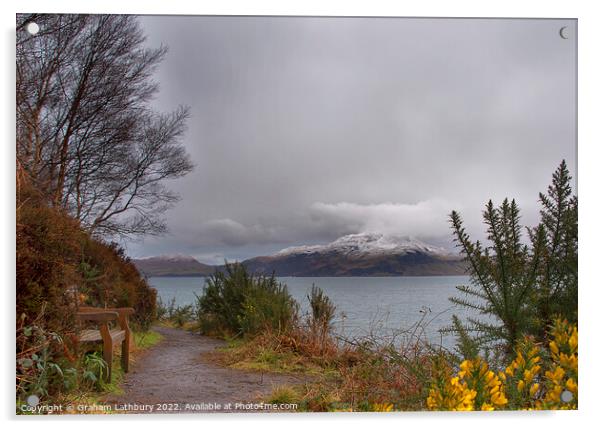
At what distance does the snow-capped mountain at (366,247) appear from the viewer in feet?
14.5

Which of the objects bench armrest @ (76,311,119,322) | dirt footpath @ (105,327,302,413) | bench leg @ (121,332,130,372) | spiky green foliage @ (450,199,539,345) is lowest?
dirt footpath @ (105,327,302,413)

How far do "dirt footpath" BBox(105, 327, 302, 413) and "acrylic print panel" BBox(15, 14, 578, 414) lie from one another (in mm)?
28

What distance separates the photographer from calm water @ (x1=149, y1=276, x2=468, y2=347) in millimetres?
4383

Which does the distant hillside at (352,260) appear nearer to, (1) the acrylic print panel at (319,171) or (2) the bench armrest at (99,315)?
(1) the acrylic print panel at (319,171)

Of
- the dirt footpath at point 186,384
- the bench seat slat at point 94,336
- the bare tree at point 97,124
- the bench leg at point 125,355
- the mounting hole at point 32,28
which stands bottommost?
the dirt footpath at point 186,384

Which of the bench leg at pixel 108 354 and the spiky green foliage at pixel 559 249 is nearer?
the spiky green foliage at pixel 559 249

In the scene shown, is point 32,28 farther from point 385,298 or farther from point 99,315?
point 385,298

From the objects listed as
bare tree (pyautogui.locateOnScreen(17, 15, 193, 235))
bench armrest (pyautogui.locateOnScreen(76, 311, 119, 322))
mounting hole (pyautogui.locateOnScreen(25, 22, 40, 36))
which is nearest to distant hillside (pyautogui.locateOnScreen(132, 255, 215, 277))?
bare tree (pyautogui.locateOnScreen(17, 15, 193, 235))

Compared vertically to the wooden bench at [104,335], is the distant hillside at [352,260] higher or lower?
higher

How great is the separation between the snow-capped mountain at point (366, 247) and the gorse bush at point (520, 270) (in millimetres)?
355

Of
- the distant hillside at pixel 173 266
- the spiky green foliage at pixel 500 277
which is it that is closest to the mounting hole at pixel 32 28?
the distant hillside at pixel 173 266

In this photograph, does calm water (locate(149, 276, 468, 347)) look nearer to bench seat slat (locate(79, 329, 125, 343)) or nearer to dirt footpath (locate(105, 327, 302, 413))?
bench seat slat (locate(79, 329, 125, 343))

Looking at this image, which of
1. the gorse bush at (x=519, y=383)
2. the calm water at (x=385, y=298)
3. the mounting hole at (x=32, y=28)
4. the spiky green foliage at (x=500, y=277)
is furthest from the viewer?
the calm water at (x=385, y=298)

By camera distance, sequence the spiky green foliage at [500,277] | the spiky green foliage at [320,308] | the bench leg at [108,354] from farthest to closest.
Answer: the spiky green foliage at [320,308]
the bench leg at [108,354]
the spiky green foliage at [500,277]
